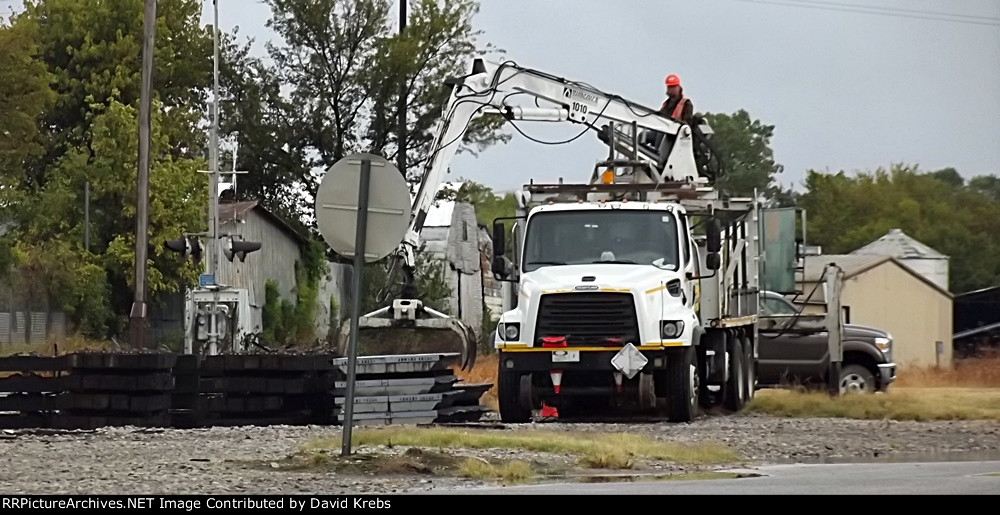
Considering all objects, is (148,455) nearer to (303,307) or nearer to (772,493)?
(772,493)

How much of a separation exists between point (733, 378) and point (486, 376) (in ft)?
23.4

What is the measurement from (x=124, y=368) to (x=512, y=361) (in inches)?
183

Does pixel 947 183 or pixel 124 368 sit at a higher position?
pixel 947 183

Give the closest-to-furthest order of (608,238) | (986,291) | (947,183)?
(608,238)
(986,291)
(947,183)

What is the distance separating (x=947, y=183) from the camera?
90.1m

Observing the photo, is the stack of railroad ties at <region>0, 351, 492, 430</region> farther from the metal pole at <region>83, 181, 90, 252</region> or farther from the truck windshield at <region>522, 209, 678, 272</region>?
the metal pole at <region>83, 181, 90, 252</region>

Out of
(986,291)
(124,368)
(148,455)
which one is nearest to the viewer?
(148,455)

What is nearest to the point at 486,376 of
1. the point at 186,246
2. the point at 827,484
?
the point at 186,246

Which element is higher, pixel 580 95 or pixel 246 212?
pixel 246 212

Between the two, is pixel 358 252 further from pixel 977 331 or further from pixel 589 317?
pixel 977 331

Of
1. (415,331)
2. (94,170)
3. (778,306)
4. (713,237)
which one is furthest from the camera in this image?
(94,170)

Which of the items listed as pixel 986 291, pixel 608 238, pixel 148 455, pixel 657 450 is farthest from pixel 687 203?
pixel 986 291

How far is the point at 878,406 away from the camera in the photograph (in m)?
24.0

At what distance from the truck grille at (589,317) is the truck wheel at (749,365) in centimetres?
421
